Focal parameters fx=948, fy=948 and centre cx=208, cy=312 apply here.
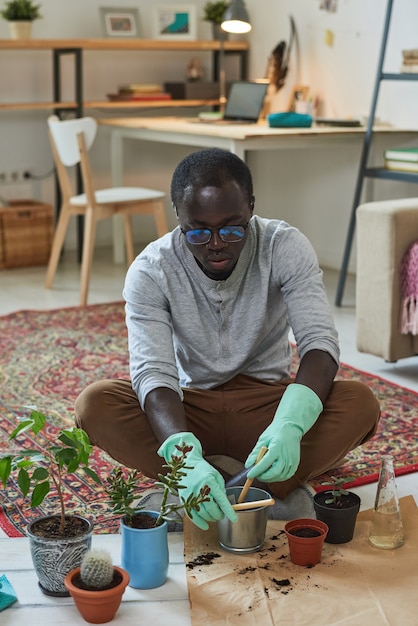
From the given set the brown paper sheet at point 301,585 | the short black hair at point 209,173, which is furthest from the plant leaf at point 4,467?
the short black hair at point 209,173

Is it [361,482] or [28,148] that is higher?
[28,148]

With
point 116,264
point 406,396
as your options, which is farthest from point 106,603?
point 116,264

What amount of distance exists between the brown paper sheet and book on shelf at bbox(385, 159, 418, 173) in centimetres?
225

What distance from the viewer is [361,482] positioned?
7.22 feet

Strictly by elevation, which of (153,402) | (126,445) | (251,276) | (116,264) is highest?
(251,276)

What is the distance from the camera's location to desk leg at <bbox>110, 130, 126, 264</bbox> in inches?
191

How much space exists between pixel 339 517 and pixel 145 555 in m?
0.40

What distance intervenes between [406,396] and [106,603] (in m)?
1.61

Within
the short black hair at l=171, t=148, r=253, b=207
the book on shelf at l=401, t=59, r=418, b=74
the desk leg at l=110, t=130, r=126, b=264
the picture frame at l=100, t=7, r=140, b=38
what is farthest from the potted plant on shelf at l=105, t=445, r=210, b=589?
the picture frame at l=100, t=7, r=140, b=38

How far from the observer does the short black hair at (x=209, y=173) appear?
1.85 m

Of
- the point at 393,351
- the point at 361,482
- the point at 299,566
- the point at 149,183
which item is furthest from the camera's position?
the point at 149,183

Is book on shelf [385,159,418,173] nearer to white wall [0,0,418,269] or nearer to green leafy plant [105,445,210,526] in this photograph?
white wall [0,0,418,269]

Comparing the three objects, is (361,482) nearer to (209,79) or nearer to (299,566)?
(299,566)

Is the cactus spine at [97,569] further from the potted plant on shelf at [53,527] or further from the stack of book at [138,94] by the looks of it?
the stack of book at [138,94]
